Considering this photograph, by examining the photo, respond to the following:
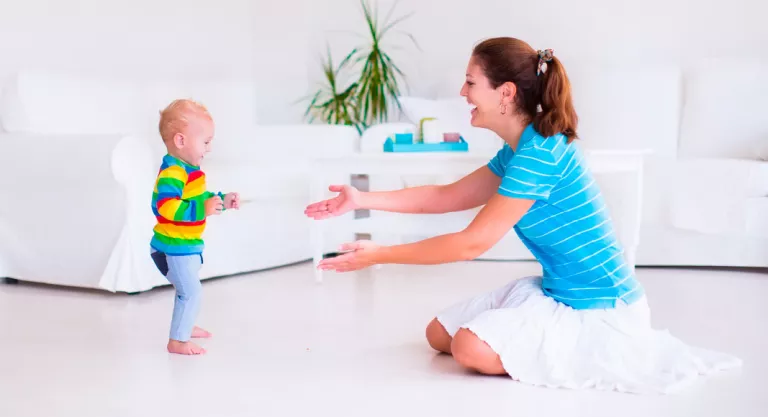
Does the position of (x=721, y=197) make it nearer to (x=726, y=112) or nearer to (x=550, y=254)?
(x=726, y=112)

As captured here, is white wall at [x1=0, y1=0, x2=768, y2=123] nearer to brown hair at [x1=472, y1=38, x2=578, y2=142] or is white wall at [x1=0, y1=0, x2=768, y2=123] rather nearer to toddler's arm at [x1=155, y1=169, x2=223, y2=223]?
toddler's arm at [x1=155, y1=169, x2=223, y2=223]

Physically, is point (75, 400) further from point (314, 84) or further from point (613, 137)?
point (314, 84)

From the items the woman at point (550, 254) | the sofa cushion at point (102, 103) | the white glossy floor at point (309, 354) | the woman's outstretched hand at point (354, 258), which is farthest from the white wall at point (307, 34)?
the woman's outstretched hand at point (354, 258)

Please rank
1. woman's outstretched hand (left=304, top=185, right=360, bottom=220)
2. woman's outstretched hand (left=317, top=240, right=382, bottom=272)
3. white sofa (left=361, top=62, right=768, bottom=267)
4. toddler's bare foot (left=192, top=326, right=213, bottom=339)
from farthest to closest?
white sofa (left=361, top=62, right=768, bottom=267)
toddler's bare foot (left=192, top=326, right=213, bottom=339)
woman's outstretched hand (left=304, top=185, right=360, bottom=220)
woman's outstretched hand (left=317, top=240, right=382, bottom=272)

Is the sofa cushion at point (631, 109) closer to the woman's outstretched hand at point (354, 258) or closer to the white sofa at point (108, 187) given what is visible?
the white sofa at point (108, 187)

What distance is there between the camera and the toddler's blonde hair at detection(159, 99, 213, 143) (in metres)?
2.32

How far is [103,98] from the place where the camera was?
383 cm

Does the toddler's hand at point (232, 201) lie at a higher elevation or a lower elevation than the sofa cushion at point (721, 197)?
higher

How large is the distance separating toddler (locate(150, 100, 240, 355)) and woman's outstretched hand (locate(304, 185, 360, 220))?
244 mm

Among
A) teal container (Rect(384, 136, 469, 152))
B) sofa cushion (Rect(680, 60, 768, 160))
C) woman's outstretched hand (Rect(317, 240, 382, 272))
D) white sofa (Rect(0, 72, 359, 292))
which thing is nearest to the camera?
woman's outstretched hand (Rect(317, 240, 382, 272))

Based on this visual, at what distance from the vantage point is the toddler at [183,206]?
230cm

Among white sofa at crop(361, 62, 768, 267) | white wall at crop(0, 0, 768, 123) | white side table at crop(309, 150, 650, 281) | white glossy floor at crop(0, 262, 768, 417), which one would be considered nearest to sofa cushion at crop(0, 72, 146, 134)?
white wall at crop(0, 0, 768, 123)

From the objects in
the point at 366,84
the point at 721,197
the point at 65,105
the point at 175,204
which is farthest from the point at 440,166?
the point at 366,84

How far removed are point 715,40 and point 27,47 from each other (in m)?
3.66
